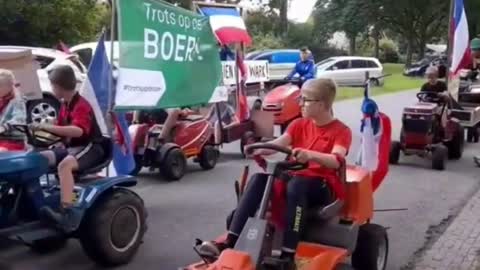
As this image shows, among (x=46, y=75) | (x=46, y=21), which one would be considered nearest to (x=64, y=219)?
(x=46, y=75)

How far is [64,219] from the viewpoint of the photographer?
17.3 feet

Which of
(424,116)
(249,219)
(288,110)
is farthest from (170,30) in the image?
(288,110)

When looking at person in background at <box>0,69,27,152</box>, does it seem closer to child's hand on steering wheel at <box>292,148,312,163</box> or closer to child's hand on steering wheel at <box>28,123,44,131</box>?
child's hand on steering wheel at <box>28,123,44,131</box>

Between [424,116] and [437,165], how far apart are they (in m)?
0.73

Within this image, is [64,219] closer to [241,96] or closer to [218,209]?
[218,209]

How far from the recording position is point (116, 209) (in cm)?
550

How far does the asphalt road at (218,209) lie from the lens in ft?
19.0

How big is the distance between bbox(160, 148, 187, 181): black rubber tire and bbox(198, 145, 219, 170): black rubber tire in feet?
2.26

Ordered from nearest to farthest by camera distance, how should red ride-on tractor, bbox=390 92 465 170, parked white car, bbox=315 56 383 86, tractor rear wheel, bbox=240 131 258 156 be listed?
red ride-on tractor, bbox=390 92 465 170
tractor rear wheel, bbox=240 131 258 156
parked white car, bbox=315 56 383 86

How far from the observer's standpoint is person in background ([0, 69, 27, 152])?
558cm

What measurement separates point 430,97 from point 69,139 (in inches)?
266

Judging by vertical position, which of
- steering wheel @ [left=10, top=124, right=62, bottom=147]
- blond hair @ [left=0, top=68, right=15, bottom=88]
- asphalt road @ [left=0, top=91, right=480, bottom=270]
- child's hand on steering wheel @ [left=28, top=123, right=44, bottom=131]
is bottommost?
asphalt road @ [left=0, top=91, right=480, bottom=270]

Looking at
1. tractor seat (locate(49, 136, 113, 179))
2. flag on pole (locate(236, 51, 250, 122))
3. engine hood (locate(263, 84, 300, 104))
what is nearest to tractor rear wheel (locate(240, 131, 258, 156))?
flag on pole (locate(236, 51, 250, 122))

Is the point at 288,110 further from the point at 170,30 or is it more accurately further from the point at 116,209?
the point at 116,209
